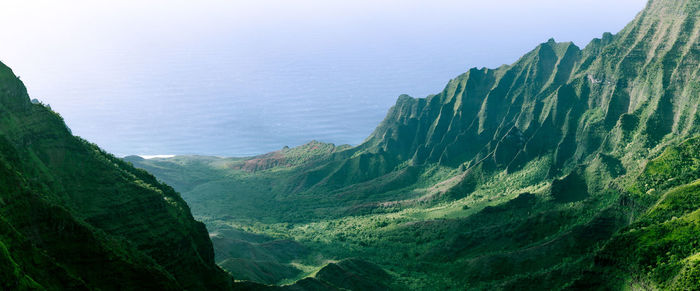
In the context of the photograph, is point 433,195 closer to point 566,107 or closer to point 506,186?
point 506,186

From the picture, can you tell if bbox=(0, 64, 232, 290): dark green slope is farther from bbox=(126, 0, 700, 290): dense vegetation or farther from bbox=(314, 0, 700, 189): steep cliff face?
bbox=(314, 0, 700, 189): steep cliff face

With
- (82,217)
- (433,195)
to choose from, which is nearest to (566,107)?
(433,195)

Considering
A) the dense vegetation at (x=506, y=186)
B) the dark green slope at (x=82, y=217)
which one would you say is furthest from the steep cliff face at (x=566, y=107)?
the dark green slope at (x=82, y=217)

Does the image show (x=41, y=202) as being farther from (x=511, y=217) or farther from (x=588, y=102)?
(x=588, y=102)

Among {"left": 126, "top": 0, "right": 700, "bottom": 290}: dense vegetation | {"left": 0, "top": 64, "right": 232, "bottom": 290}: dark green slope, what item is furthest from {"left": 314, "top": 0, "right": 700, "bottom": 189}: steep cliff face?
{"left": 0, "top": 64, "right": 232, "bottom": 290}: dark green slope

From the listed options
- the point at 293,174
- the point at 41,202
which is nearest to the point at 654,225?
the point at 41,202

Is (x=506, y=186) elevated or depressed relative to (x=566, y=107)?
depressed
